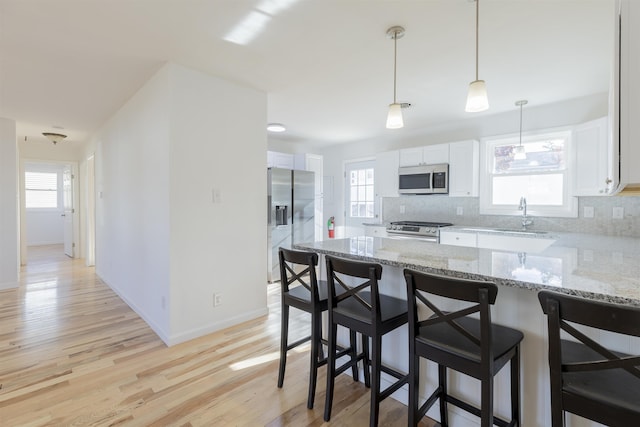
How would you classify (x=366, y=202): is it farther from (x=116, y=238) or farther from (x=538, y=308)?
(x=538, y=308)

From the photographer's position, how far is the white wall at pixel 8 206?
4312 millimetres

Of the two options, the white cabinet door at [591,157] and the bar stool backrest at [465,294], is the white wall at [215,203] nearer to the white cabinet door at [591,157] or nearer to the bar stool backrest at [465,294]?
the bar stool backrest at [465,294]

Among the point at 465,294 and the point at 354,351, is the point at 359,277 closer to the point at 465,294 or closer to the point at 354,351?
the point at 465,294

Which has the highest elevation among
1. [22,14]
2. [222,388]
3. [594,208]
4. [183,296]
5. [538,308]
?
[22,14]

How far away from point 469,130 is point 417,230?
1593 millimetres

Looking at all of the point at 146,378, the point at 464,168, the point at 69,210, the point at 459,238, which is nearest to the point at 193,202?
the point at 146,378

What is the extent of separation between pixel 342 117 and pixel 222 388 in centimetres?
341

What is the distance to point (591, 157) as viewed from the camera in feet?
10.7

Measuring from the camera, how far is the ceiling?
1.91 metres

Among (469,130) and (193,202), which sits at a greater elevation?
(469,130)

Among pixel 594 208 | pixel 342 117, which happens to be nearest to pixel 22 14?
pixel 342 117

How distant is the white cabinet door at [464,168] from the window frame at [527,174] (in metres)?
0.12

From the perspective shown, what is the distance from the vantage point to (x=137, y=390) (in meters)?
2.08

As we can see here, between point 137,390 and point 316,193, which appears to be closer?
point 137,390
